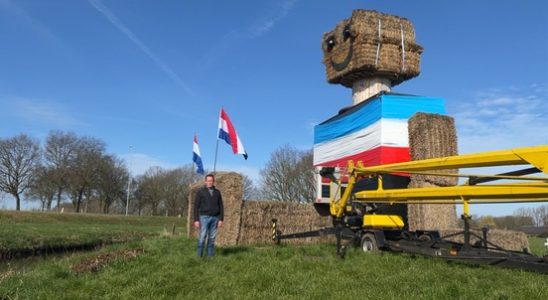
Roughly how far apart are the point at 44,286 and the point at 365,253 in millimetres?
6573

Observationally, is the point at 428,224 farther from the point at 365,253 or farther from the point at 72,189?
the point at 72,189

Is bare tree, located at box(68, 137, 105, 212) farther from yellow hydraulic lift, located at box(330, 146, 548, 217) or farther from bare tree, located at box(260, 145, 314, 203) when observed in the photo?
yellow hydraulic lift, located at box(330, 146, 548, 217)

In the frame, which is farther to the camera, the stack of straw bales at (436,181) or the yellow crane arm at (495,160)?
the stack of straw bales at (436,181)

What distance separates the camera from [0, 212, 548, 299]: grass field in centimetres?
662

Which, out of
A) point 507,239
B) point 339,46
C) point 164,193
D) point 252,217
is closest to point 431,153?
point 507,239

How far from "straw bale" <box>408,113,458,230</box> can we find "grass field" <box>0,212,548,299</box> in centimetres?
460

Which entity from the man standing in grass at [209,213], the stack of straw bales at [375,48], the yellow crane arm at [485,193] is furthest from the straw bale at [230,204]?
the stack of straw bales at [375,48]

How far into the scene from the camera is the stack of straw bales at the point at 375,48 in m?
18.6

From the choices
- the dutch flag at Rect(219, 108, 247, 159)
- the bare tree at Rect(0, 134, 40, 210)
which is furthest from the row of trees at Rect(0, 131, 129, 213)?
the dutch flag at Rect(219, 108, 247, 159)

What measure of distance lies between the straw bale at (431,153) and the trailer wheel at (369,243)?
3543 mm

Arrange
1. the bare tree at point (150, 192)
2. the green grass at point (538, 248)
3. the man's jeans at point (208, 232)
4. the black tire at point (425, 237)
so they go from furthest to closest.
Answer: the bare tree at point (150, 192) < the green grass at point (538, 248) < the man's jeans at point (208, 232) < the black tire at point (425, 237)

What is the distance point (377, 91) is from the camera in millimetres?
19438

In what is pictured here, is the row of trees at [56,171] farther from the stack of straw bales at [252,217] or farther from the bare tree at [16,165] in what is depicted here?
the stack of straw bales at [252,217]

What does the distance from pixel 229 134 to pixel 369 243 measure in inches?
371
